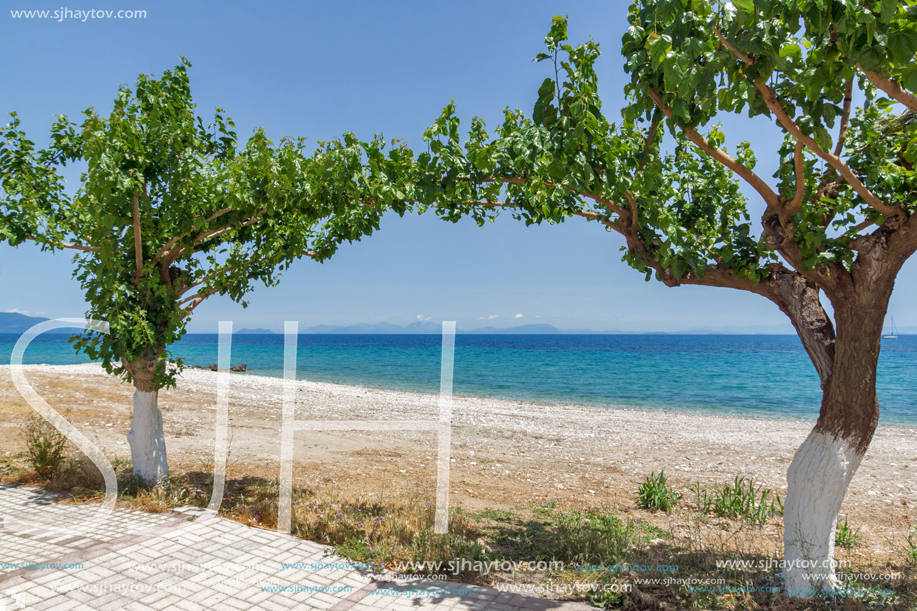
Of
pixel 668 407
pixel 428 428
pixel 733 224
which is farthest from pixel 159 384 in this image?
pixel 668 407

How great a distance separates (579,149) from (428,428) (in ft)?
44.6

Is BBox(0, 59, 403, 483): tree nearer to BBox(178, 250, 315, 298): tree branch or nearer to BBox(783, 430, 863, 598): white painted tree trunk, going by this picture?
BBox(178, 250, 315, 298): tree branch

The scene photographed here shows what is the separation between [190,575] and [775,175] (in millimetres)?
7146

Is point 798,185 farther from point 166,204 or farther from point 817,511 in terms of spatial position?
point 166,204

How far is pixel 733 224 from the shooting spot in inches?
217

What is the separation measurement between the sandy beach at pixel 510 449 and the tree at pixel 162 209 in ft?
10.6

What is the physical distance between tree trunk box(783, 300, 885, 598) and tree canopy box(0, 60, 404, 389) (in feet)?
14.6

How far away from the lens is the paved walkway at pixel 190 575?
162 inches

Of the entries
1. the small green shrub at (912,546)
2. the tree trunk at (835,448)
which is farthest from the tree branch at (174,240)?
the small green shrub at (912,546)

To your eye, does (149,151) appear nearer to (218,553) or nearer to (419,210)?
(419,210)

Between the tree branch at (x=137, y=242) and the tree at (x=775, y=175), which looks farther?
the tree branch at (x=137, y=242)

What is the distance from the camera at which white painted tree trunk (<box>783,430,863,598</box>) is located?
4270 millimetres

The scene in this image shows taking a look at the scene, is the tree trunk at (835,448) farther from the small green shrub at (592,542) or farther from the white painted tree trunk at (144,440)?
the white painted tree trunk at (144,440)

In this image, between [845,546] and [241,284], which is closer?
[845,546]
